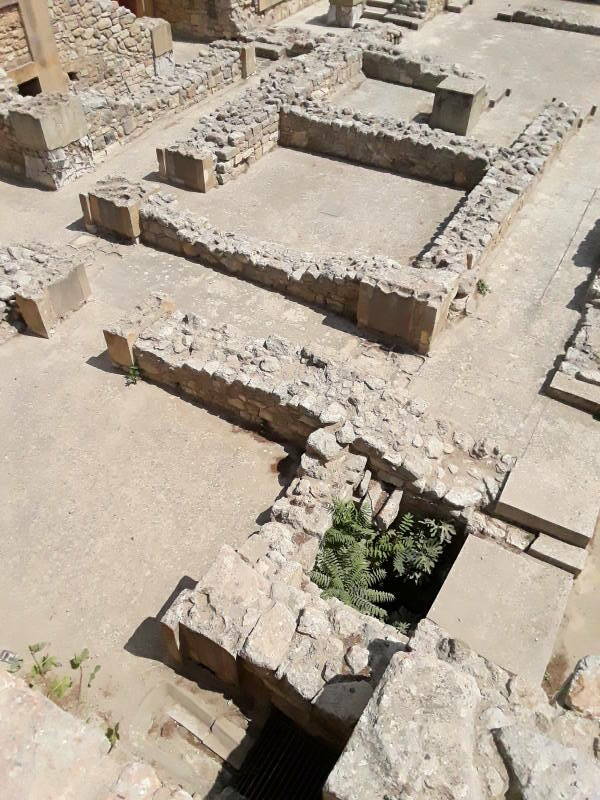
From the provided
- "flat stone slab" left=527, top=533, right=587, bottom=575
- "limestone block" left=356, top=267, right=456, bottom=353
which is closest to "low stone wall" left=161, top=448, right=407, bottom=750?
"flat stone slab" left=527, top=533, right=587, bottom=575

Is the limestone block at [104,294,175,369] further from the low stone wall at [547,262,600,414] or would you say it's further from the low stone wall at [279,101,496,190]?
the low stone wall at [279,101,496,190]

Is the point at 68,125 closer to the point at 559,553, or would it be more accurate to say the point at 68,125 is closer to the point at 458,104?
the point at 458,104

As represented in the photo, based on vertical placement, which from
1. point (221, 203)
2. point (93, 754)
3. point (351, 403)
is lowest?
point (221, 203)

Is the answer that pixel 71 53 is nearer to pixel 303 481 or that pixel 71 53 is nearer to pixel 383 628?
pixel 303 481

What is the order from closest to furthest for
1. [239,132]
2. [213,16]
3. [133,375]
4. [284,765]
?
1. [284,765]
2. [133,375]
3. [239,132]
4. [213,16]

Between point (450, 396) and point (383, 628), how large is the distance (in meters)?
3.40

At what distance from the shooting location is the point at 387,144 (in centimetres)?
1175

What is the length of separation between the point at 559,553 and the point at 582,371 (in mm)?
2578

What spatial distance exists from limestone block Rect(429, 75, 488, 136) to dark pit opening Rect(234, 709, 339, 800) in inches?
463

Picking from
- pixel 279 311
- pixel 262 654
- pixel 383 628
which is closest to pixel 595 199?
pixel 279 311

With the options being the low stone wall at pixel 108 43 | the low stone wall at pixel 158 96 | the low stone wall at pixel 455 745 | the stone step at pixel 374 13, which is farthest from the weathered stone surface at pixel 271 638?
the stone step at pixel 374 13

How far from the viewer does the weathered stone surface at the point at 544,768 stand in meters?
2.85

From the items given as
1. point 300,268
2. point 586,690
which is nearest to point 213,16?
point 300,268

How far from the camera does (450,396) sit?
749 centimetres
